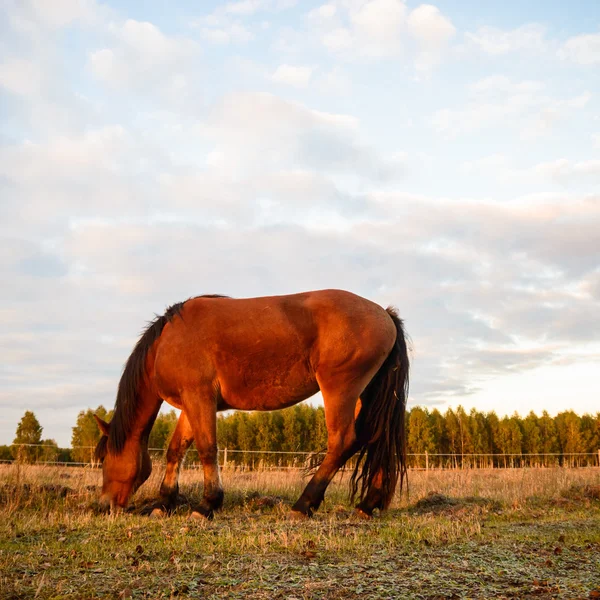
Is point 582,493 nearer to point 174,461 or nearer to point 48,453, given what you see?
point 174,461

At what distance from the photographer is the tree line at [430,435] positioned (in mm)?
40812

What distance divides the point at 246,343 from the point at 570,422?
155 ft

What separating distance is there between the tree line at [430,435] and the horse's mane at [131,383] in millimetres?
30739

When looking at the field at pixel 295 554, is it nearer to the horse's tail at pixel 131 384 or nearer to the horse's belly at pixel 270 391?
the horse's tail at pixel 131 384

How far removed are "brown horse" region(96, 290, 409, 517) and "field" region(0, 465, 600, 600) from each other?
0.56 metres

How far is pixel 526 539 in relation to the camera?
551cm

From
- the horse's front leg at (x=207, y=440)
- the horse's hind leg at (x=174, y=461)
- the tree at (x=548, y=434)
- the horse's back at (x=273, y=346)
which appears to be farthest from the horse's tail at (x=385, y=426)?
A: the tree at (x=548, y=434)

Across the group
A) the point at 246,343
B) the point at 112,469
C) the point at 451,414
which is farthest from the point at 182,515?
the point at 451,414

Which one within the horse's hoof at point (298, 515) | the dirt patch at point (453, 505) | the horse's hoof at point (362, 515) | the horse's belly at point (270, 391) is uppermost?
the horse's belly at point (270, 391)

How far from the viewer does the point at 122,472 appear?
771 centimetres

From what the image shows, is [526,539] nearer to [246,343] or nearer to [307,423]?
[246,343]

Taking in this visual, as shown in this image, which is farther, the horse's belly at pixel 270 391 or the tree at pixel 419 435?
the tree at pixel 419 435

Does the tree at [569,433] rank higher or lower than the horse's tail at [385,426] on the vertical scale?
lower

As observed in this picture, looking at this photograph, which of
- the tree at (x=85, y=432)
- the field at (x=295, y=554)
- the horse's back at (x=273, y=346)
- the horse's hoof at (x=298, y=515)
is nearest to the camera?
the field at (x=295, y=554)
